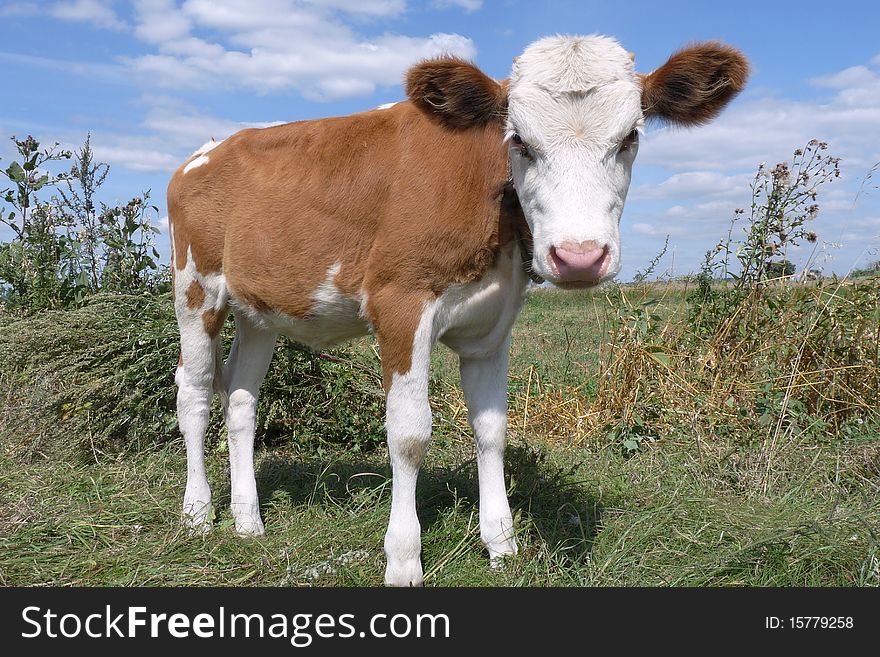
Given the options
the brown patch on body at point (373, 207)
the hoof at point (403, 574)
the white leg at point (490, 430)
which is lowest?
the hoof at point (403, 574)

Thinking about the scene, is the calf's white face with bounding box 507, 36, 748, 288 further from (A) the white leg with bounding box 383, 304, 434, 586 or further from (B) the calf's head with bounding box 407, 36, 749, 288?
(A) the white leg with bounding box 383, 304, 434, 586

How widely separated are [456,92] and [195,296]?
2.27 metres

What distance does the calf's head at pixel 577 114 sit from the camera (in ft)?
9.93

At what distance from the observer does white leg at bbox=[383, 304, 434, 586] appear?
3689mm

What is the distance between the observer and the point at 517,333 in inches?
487

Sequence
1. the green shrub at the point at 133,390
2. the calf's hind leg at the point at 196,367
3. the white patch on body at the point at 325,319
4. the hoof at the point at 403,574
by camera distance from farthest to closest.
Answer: the green shrub at the point at 133,390 → the calf's hind leg at the point at 196,367 → the white patch on body at the point at 325,319 → the hoof at the point at 403,574

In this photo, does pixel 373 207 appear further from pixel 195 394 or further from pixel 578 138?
pixel 195 394

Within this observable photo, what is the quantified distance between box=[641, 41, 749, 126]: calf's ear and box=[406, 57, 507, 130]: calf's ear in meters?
0.69

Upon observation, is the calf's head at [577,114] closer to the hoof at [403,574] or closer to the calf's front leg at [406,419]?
the calf's front leg at [406,419]

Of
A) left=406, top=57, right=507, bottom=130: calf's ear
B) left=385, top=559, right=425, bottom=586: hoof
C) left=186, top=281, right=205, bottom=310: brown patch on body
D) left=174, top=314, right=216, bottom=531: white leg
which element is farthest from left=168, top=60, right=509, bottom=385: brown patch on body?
left=385, top=559, right=425, bottom=586: hoof

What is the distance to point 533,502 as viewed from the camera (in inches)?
182

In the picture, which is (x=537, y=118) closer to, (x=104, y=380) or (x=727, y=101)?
(x=727, y=101)

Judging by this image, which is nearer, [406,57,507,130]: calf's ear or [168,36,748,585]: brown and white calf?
[168,36,748,585]: brown and white calf

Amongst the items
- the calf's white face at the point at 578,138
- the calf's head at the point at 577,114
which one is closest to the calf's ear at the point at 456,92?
the calf's head at the point at 577,114
